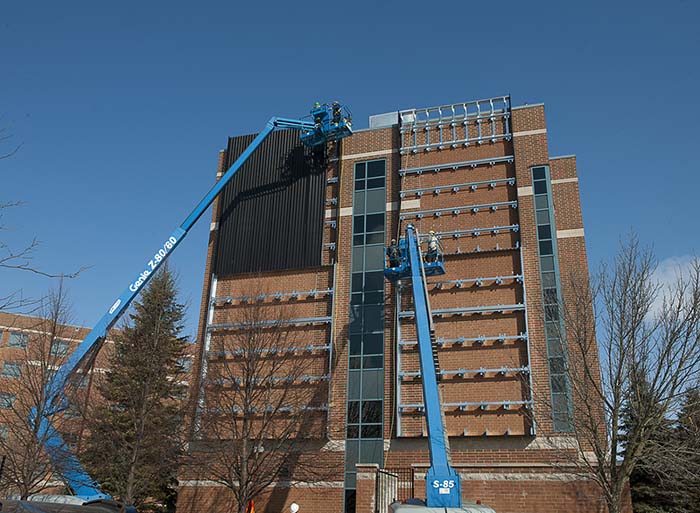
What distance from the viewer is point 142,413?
23.3 m

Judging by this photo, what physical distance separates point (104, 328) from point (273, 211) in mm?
10016

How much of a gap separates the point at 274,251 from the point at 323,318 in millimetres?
4675

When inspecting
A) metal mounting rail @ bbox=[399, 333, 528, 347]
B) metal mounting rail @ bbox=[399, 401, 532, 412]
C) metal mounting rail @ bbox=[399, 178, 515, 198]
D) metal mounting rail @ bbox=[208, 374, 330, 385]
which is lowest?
metal mounting rail @ bbox=[399, 401, 532, 412]

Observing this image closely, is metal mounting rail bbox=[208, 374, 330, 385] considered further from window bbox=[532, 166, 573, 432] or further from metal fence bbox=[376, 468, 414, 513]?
window bbox=[532, 166, 573, 432]

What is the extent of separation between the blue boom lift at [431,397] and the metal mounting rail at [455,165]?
15.5 ft

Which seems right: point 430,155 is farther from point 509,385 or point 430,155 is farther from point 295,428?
point 295,428

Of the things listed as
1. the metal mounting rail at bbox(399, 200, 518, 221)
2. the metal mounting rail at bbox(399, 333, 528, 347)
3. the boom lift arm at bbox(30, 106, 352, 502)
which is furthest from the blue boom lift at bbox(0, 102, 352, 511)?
the metal mounting rail at bbox(399, 333, 528, 347)

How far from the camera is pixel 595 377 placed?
69.6 feet

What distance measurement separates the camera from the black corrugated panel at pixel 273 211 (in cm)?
2961

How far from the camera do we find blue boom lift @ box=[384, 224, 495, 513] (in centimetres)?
1609

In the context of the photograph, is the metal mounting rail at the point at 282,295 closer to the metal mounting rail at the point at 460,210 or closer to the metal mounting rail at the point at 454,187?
the metal mounting rail at the point at 460,210

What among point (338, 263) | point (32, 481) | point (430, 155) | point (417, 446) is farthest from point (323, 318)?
point (32, 481)

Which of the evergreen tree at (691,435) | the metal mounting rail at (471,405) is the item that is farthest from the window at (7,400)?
the evergreen tree at (691,435)

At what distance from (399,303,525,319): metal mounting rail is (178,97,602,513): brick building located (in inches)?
2.5
